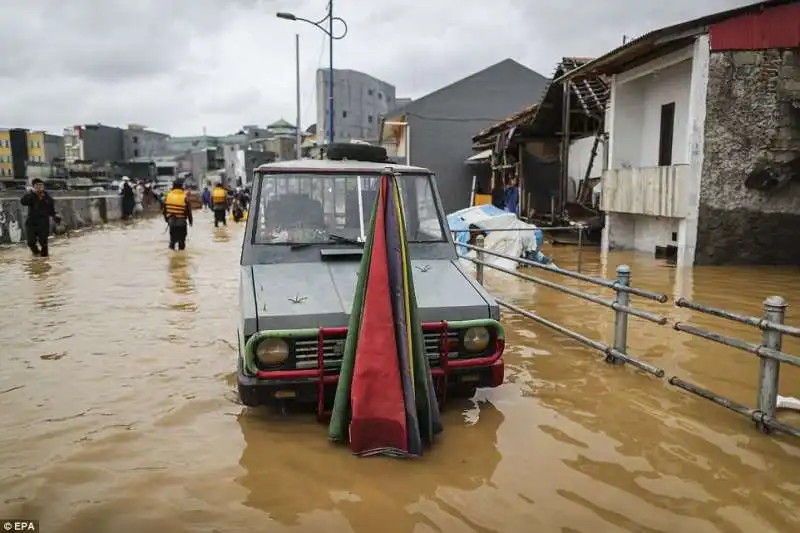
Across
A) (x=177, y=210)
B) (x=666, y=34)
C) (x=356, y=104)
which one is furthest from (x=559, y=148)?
(x=356, y=104)

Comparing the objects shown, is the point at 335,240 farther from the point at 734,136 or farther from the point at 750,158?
the point at 750,158

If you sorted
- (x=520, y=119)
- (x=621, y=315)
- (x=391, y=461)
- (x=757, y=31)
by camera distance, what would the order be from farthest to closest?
(x=520, y=119) < (x=757, y=31) < (x=621, y=315) < (x=391, y=461)

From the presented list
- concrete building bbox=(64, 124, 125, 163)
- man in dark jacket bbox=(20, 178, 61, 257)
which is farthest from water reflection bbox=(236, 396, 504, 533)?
concrete building bbox=(64, 124, 125, 163)

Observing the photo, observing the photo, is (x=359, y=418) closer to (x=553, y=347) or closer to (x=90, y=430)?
(x=90, y=430)

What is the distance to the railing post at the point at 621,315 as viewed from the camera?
575cm

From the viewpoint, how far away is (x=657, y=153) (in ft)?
50.2

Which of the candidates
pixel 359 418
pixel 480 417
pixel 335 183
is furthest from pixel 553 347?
pixel 359 418

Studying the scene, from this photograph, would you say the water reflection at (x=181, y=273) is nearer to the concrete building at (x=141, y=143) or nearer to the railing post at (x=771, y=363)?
the railing post at (x=771, y=363)

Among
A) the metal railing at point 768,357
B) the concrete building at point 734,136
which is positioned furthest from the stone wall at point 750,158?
the metal railing at point 768,357

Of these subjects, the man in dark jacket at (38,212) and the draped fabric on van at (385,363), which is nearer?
the draped fabric on van at (385,363)

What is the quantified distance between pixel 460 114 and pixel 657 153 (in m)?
17.2

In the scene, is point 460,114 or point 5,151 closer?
point 460,114

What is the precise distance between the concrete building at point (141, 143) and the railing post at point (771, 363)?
68.8 meters

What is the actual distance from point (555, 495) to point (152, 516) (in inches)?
89.1
